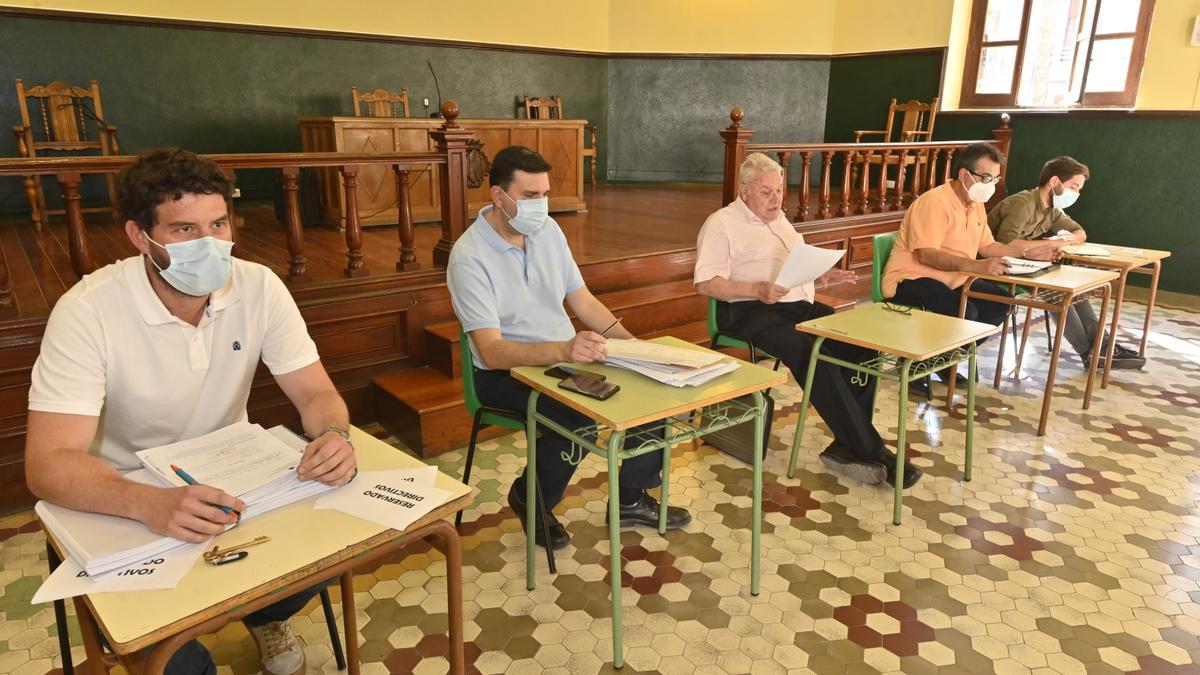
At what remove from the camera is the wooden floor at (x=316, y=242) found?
3.52 meters

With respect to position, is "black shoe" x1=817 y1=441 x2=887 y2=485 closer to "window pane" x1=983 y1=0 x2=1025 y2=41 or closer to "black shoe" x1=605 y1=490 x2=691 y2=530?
"black shoe" x1=605 y1=490 x2=691 y2=530

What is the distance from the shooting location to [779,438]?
3348 millimetres

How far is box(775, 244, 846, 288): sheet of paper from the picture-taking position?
2689 mm

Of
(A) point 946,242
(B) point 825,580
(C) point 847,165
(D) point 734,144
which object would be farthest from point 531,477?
(C) point 847,165

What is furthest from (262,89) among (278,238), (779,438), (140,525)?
(140,525)

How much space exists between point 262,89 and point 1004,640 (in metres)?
6.83

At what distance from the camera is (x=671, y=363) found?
1.98 meters

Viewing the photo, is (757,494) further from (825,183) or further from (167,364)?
(825,183)

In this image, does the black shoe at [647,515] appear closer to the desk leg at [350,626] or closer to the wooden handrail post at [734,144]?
the desk leg at [350,626]

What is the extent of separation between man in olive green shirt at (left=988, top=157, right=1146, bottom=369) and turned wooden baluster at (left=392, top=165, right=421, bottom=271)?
10.6 feet

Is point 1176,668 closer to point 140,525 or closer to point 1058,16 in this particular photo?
point 140,525

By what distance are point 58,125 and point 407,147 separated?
256 cm

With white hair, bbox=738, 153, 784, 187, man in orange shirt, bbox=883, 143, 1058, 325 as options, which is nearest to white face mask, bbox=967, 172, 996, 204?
man in orange shirt, bbox=883, 143, 1058, 325

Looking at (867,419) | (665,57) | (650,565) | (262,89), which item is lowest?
(650,565)
